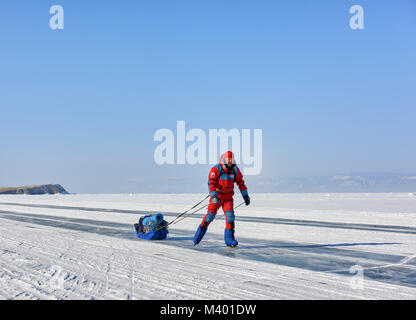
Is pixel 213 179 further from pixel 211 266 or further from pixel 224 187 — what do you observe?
pixel 211 266

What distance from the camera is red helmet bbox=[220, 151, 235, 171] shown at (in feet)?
26.5

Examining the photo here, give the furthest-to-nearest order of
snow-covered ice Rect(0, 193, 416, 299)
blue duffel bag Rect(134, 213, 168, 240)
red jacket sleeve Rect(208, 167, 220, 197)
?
1. blue duffel bag Rect(134, 213, 168, 240)
2. red jacket sleeve Rect(208, 167, 220, 197)
3. snow-covered ice Rect(0, 193, 416, 299)

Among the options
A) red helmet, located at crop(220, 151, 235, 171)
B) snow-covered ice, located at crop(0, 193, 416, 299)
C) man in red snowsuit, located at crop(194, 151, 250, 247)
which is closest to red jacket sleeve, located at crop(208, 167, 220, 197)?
man in red snowsuit, located at crop(194, 151, 250, 247)

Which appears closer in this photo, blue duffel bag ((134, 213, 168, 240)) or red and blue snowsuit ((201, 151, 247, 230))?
red and blue snowsuit ((201, 151, 247, 230))

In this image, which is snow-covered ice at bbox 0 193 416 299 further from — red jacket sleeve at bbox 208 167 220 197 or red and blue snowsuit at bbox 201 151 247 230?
red jacket sleeve at bbox 208 167 220 197

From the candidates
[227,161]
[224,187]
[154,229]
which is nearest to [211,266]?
[224,187]

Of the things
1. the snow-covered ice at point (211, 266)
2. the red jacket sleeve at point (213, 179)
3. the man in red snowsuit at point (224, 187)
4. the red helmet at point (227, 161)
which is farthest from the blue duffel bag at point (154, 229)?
the red helmet at point (227, 161)

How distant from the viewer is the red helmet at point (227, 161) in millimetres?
8062

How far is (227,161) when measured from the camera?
317 inches
